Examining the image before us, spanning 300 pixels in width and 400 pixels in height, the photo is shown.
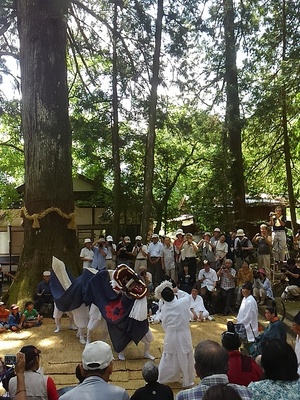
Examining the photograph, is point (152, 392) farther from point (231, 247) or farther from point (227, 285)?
point (231, 247)

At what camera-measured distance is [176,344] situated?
5801 mm

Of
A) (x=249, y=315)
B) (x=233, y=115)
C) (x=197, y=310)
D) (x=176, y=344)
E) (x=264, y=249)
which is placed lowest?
(x=197, y=310)

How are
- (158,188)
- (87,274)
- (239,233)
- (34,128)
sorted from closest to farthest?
(87,274), (34,128), (239,233), (158,188)

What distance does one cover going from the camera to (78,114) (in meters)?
15.5

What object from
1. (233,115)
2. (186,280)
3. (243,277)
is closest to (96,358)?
(243,277)

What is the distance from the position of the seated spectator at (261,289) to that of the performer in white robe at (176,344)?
4240 mm

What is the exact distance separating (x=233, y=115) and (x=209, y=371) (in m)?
13.7

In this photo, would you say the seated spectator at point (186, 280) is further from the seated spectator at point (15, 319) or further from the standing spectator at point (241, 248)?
the seated spectator at point (15, 319)

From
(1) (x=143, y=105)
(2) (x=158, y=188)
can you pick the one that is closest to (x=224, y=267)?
(1) (x=143, y=105)

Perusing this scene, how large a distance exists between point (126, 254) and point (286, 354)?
933 centimetres

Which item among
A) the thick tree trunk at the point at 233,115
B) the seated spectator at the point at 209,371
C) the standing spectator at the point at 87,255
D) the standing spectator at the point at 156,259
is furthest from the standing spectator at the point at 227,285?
the seated spectator at the point at 209,371

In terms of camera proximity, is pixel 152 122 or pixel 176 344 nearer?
pixel 176 344

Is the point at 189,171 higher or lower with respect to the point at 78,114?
lower

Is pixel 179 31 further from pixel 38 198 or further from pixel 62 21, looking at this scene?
pixel 38 198
